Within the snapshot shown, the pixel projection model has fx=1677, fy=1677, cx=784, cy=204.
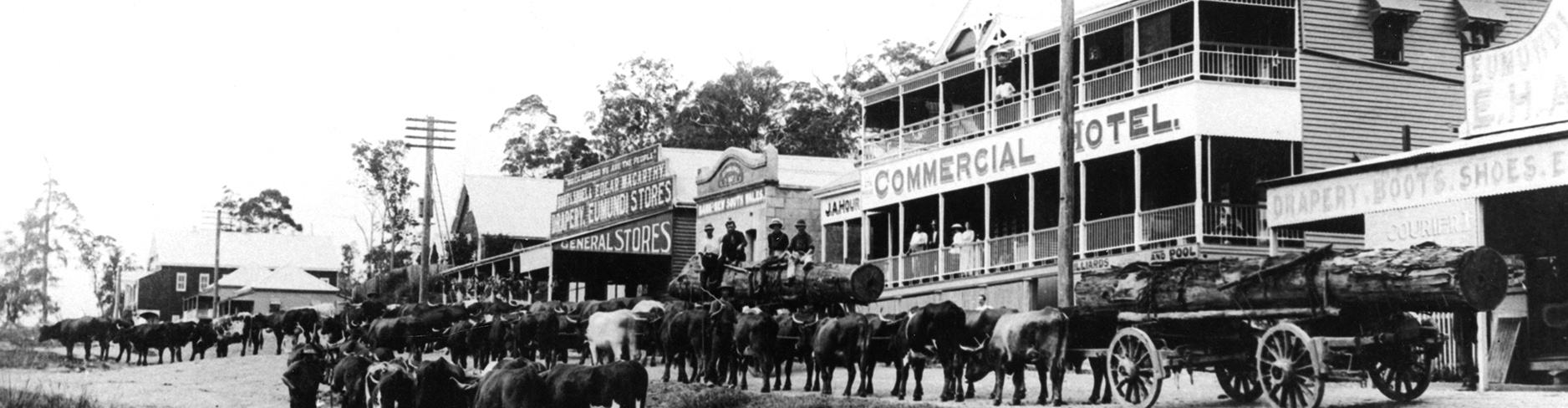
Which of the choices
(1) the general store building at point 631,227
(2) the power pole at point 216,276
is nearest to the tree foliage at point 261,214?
(2) the power pole at point 216,276

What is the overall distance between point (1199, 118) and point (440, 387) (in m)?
15.2

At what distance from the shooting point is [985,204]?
34688mm

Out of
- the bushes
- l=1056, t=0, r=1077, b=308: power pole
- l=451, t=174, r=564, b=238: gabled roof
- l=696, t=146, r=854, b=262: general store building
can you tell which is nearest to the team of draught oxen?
l=1056, t=0, r=1077, b=308: power pole

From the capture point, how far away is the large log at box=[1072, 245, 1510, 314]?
54.1 ft

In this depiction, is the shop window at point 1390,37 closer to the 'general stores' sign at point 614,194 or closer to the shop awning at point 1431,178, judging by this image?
the shop awning at point 1431,178

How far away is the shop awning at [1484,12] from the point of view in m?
31.0

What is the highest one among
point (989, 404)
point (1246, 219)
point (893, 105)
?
point (893, 105)

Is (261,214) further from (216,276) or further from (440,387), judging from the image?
(440,387)

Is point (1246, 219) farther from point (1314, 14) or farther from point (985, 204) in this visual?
point (985, 204)

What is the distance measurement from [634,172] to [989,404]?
119ft

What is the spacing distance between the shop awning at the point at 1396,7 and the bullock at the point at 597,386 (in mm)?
18126

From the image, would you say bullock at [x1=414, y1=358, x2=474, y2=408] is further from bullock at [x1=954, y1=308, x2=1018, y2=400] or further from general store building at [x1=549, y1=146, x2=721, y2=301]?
general store building at [x1=549, y1=146, x2=721, y2=301]

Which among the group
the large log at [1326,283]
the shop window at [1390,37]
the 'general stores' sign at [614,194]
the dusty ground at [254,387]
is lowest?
the dusty ground at [254,387]

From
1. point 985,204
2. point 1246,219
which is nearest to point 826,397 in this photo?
point 1246,219
